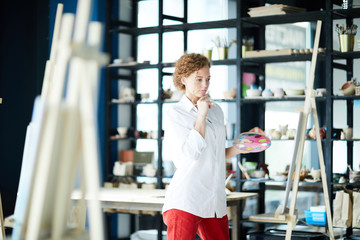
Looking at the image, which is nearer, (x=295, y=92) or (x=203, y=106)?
(x=203, y=106)

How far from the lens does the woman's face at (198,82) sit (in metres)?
3.28

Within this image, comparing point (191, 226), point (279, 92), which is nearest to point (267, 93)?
point (279, 92)

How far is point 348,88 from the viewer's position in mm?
5355

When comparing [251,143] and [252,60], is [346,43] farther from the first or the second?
[251,143]

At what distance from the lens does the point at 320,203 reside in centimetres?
586

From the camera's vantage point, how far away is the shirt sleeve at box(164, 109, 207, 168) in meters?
3.10

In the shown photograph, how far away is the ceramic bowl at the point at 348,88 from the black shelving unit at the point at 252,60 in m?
0.06

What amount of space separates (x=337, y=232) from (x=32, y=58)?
143 inches

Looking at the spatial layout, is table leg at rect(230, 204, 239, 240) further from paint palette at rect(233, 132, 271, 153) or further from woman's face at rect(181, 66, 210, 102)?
woman's face at rect(181, 66, 210, 102)

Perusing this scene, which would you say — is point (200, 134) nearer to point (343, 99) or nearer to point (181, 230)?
point (181, 230)

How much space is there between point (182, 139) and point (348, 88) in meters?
2.70

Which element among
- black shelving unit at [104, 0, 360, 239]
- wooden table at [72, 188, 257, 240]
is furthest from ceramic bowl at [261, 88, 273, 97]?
wooden table at [72, 188, 257, 240]

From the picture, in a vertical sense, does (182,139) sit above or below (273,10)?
below

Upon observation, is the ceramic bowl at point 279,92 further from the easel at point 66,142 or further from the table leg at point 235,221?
the easel at point 66,142
